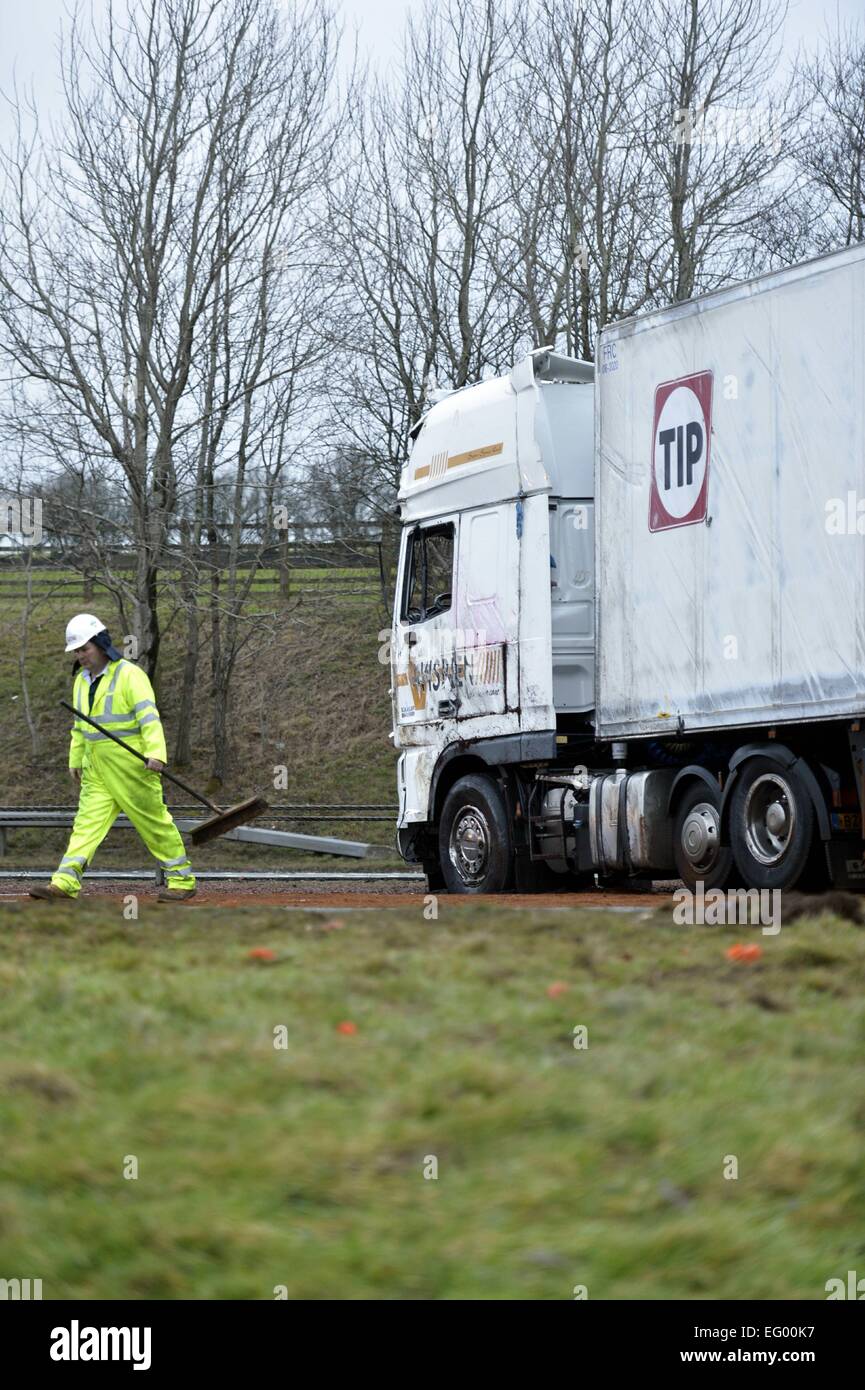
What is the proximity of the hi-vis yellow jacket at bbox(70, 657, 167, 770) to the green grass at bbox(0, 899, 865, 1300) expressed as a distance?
607 centimetres

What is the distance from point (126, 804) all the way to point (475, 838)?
3.27 meters

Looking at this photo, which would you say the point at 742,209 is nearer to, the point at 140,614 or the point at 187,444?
the point at 187,444

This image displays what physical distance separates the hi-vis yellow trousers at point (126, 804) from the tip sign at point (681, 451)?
3.93 m

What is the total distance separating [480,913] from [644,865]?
14.4ft

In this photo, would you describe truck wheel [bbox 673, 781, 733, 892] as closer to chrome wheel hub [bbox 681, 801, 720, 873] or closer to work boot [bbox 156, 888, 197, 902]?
chrome wheel hub [bbox 681, 801, 720, 873]

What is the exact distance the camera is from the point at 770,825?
11438 millimetres

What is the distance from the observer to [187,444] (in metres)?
26.7

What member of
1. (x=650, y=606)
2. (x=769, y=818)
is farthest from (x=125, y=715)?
(x=769, y=818)

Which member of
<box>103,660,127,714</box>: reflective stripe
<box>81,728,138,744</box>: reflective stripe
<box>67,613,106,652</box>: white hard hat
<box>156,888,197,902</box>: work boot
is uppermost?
<box>67,613,106,652</box>: white hard hat

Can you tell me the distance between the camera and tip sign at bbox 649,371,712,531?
11828mm

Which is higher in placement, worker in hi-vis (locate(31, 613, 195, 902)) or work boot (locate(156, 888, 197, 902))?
worker in hi-vis (locate(31, 613, 195, 902))

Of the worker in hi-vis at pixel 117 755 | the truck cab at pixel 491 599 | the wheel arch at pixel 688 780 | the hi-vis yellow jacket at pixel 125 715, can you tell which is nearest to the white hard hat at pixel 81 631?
the worker in hi-vis at pixel 117 755

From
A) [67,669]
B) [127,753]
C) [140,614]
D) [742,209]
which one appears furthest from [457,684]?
[67,669]
